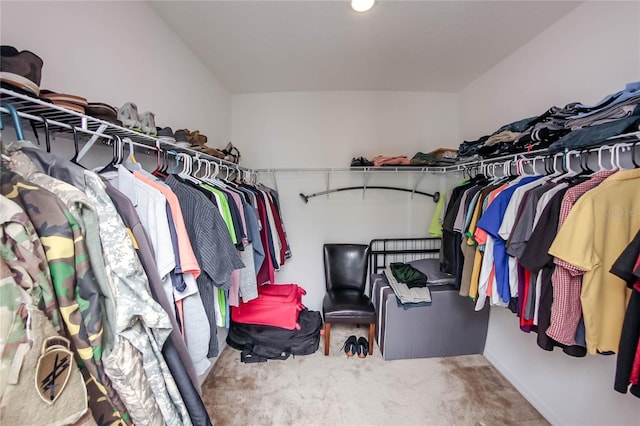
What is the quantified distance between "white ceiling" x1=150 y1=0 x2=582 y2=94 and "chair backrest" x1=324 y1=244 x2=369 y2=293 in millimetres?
1665

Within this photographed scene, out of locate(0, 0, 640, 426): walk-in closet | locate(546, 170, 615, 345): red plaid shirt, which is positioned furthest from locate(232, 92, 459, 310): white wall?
locate(546, 170, 615, 345): red plaid shirt

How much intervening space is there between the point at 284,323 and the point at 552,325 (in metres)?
1.81

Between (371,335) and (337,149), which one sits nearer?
(371,335)

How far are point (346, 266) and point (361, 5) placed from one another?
6.90 ft

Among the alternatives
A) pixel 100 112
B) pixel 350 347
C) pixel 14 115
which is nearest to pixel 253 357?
pixel 350 347

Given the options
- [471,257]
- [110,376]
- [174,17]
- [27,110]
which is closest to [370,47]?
[174,17]

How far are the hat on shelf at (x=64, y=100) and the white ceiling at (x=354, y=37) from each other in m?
1.06

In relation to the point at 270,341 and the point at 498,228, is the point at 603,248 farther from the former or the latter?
the point at 270,341

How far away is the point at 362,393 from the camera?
5.93 ft

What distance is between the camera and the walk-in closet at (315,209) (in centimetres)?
63

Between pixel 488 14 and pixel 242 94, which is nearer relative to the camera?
pixel 488 14

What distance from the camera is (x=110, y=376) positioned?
64 centimetres

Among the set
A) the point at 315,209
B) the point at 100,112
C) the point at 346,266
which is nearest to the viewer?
the point at 100,112

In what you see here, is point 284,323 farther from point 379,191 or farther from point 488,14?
point 488,14
